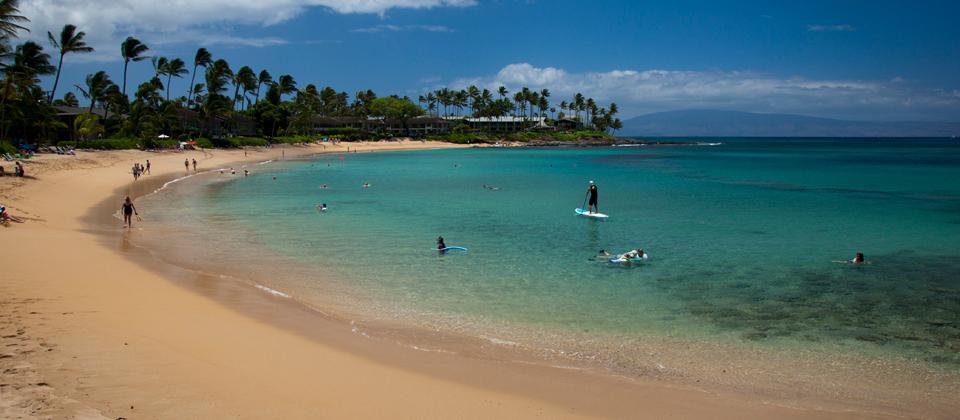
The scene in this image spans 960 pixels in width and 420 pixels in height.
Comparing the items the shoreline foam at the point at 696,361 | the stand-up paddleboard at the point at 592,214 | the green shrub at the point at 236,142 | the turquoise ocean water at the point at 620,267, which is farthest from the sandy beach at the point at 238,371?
the green shrub at the point at 236,142

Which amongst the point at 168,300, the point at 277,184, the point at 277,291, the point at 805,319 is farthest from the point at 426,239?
the point at 277,184

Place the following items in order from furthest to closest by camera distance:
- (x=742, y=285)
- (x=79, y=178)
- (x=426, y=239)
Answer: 1. (x=79, y=178)
2. (x=426, y=239)
3. (x=742, y=285)

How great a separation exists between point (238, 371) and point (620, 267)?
33.2 feet

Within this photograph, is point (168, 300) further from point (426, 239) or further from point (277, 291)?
point (426, 239)

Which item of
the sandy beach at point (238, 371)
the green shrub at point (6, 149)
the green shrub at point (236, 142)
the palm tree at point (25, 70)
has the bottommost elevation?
the sandy beach at point (238, 371)

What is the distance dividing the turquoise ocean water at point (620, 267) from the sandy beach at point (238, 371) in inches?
70.9

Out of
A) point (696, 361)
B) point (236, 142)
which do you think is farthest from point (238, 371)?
point (236, 142)

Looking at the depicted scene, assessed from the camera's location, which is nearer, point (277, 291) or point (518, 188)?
point (277, 291)

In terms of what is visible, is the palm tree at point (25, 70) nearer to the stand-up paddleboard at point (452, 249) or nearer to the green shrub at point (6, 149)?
the green shrub at point (6, 149)

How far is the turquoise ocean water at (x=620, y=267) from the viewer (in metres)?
10.8

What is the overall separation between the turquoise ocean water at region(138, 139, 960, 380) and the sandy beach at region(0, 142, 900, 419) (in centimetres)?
180

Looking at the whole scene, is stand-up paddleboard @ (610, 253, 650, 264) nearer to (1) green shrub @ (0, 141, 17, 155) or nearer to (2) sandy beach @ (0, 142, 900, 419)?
(2) sandy beach @ (0, 142, 900, 419)

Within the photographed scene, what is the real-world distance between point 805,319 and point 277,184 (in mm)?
36054

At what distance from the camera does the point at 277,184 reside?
41500mm
